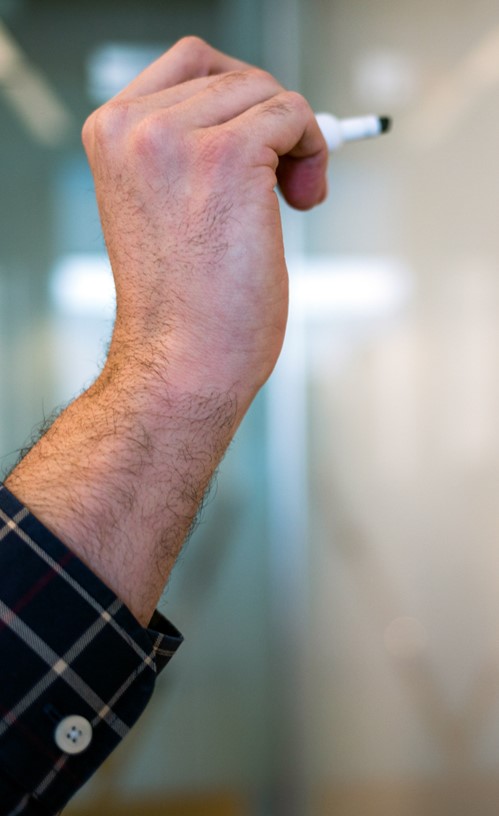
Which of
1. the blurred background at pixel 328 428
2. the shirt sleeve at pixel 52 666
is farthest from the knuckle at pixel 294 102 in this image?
the blurred background at pixel 328 428

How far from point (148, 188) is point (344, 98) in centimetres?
97

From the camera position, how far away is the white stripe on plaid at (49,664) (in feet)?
1.25

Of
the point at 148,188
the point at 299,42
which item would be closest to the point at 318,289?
the point at 299,42

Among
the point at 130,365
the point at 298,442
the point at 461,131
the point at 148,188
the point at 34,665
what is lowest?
the point at 34,665

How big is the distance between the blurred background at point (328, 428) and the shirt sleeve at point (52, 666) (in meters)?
0.97

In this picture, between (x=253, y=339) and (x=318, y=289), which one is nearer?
A: (x=253, y=339)

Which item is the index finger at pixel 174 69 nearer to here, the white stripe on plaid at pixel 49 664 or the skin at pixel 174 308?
the skin at pixel 174 308

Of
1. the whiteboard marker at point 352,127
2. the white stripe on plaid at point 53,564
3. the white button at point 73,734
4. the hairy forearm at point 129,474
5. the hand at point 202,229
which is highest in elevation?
the whiteboard marker at point 352,127

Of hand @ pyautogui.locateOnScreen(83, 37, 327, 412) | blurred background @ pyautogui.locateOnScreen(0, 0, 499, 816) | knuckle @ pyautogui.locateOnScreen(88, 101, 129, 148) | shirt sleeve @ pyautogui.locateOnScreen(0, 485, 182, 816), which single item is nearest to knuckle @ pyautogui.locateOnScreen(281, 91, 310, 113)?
hand @ pyautogui.locateOnScreen(83, 37, 327, 412)

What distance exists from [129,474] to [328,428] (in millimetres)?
987

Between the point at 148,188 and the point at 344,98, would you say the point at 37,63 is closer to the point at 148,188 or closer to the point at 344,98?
the point at 344,98

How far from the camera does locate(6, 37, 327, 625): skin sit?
0.44 metres

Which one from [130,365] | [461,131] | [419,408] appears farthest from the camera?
[419,408]

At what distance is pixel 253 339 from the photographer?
51cm
